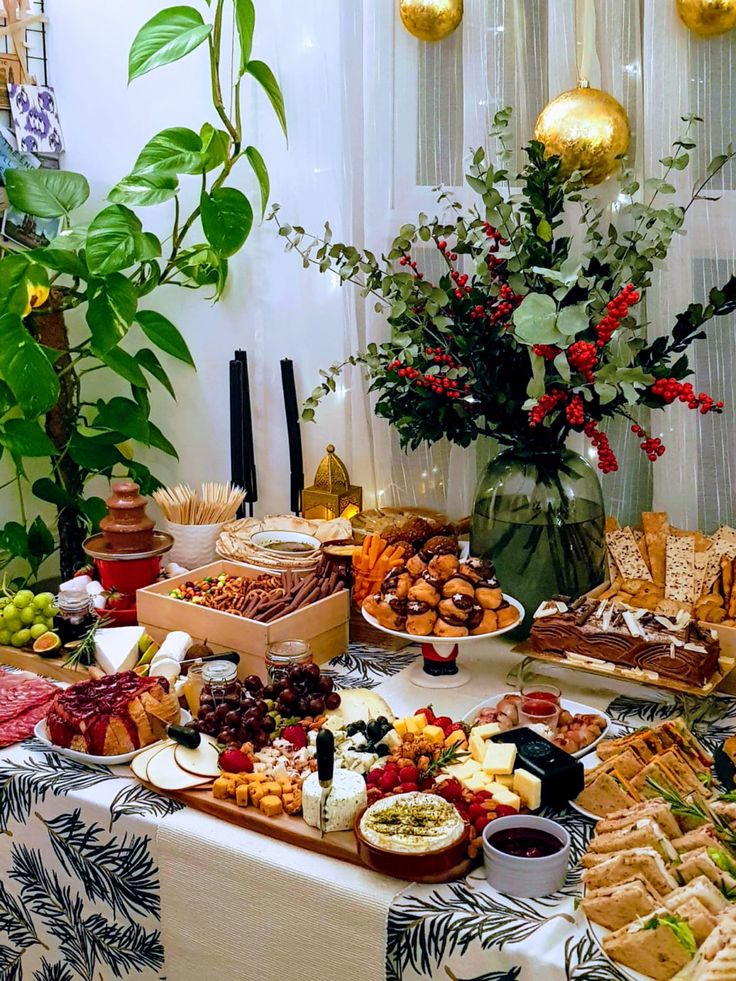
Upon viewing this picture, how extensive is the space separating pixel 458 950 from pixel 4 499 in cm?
187

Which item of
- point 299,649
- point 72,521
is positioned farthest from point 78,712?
point 72,521

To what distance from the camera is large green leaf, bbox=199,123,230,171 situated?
2.02 metres

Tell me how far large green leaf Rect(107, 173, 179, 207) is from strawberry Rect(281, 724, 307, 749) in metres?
1.03

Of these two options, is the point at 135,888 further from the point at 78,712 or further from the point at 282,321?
the point at 282,321

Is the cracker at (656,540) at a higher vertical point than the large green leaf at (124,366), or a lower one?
lower

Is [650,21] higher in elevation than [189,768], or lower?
higher

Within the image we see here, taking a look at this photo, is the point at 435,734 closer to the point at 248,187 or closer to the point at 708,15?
the point at 708,15

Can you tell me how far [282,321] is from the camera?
2312 millimetres

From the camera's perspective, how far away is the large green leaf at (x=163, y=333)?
2.24 meters

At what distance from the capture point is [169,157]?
6.48 feet

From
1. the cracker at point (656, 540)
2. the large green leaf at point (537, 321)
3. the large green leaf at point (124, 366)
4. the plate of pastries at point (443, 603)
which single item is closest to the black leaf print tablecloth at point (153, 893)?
the plate of pastries at point (443, 603)

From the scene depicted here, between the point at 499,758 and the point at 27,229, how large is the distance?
1752mm

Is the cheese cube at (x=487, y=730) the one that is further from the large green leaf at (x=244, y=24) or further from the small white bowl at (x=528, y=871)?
the large green leaf at (x=244, y=24)

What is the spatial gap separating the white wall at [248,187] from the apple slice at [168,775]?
0.92m
